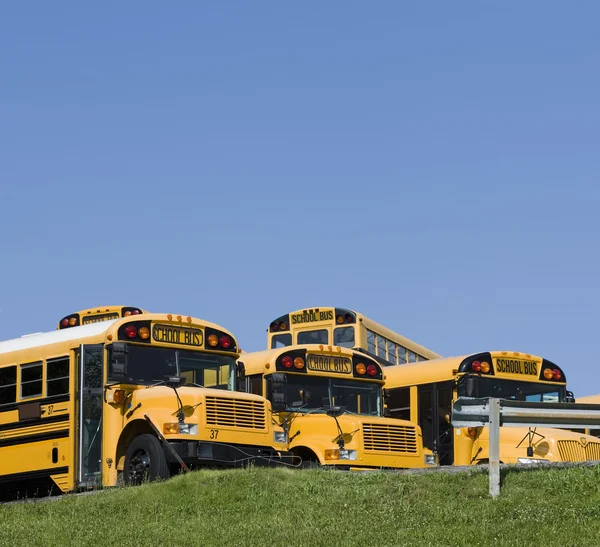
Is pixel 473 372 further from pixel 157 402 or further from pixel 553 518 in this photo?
pixel 553 518

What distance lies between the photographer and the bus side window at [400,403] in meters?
19.9

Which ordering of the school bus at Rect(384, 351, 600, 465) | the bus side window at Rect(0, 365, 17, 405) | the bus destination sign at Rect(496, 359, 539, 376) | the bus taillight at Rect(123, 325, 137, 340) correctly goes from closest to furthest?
the bus taillight at Rect(123, 325, 137, 340), the bus side window at Rect(0, 365, 17, 405), the school bus at Rect(384, 351, 600, 465), the bus destination sign at Rect(496, 359, 539, 376)

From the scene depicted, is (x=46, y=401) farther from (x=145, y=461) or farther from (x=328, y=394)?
(x=328, y=394)

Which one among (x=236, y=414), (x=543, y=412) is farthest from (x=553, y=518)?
(x=236, y=414)

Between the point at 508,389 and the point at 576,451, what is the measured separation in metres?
1.92

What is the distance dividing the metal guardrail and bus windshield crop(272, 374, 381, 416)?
645 cm

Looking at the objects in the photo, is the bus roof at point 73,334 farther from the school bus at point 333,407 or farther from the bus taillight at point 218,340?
the school bus at point 333,407

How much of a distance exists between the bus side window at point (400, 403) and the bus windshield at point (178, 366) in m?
4.02

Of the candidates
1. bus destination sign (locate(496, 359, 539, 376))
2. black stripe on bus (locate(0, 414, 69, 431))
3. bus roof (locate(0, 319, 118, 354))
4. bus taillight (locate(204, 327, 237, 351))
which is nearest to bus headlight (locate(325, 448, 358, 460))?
bus taillight (locate(204, 327, 237, 351))

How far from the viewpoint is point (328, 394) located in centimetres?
1792

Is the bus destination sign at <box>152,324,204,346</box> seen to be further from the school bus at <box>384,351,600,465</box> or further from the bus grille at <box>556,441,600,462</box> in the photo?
the bus grille at <box>556,441,600,462</box>

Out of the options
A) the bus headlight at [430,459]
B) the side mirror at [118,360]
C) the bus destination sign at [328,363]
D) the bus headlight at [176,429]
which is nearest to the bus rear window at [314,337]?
the bus destination sign at [328,363]

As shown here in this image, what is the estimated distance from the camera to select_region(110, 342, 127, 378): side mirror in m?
15.3

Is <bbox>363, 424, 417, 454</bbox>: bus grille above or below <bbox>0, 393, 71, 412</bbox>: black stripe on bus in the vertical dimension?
below
